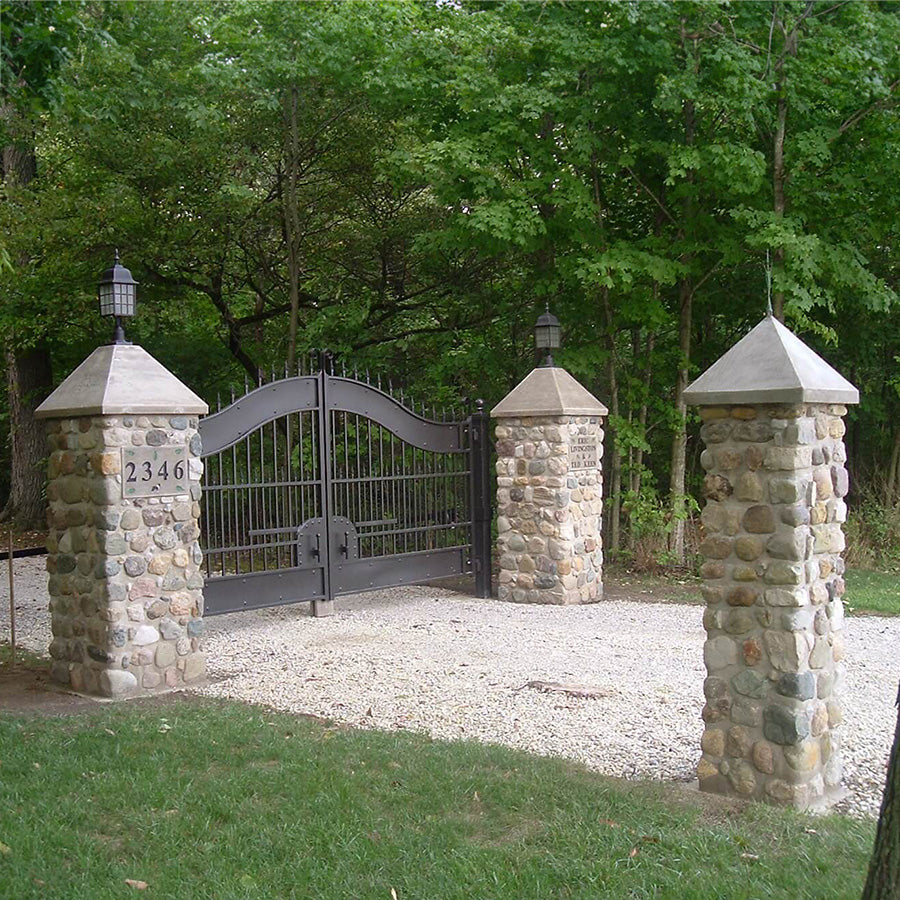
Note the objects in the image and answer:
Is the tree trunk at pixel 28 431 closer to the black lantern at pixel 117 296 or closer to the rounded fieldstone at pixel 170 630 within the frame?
the black lantern at pixel 117 296

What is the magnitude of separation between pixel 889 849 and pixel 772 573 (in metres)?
1.49

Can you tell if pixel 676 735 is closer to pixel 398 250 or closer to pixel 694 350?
pixel 694 350

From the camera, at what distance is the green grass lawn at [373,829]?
315 centimetres

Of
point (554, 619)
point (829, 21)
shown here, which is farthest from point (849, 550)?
point (829, 21)

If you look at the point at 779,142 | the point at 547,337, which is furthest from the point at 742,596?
the point at 779,142

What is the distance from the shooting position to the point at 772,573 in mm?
3920

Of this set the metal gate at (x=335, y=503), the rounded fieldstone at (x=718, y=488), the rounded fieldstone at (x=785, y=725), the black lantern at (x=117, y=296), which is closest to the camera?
the rounded fieldstone at (x=785, y=725)

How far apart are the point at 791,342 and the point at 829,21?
7064 mm

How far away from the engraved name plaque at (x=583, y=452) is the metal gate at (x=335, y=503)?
93cm

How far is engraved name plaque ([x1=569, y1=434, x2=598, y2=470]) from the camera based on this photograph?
→ 905 cm

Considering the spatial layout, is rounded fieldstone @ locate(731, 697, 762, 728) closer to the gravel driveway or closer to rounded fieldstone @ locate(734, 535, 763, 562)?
the gravel driveway

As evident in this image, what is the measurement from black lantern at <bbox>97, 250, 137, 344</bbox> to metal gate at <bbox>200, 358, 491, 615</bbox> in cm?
125

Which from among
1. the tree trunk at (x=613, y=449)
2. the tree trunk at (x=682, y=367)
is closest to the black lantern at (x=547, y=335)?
the tree trunk at (x=613, y=449)

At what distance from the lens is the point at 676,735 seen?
493 centimetres
